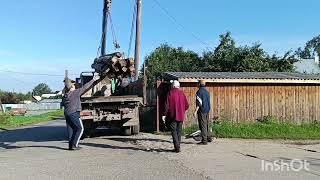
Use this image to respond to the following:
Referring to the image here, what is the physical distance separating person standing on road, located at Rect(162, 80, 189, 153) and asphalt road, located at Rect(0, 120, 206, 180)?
1.90 ft

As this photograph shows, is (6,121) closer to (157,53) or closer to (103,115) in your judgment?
(103,115)

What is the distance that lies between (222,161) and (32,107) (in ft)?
257

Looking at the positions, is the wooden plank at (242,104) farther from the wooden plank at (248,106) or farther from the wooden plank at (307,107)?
the wooden plank at (307,107)

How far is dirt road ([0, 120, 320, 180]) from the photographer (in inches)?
378

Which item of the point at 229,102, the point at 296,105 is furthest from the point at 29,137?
the point at 296,105

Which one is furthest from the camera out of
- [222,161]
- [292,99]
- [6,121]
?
[6,121]

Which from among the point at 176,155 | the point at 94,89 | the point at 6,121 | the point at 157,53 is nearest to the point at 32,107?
the point at 157,53

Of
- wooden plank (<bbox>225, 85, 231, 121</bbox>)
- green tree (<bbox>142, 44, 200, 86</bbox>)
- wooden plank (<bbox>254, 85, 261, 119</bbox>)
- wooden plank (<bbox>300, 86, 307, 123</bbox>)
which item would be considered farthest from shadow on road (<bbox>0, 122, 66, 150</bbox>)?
green tree (<bbox>142, 44, 200, 86</bbox>)

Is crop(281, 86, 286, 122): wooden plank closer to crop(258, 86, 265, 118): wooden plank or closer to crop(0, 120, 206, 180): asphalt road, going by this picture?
crop(258, 86, 265, 118): wooden plank

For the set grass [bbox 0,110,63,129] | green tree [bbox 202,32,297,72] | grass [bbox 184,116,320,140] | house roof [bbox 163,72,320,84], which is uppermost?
green tree [bbox 202,32,297,72]

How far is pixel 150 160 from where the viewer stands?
37.3 ft

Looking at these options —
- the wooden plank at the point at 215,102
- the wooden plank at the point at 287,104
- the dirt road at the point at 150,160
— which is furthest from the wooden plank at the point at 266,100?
the dirt road at the point at 150,160

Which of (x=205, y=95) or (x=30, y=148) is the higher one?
(x=205, y=95)

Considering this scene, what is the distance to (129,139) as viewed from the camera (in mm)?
16328
